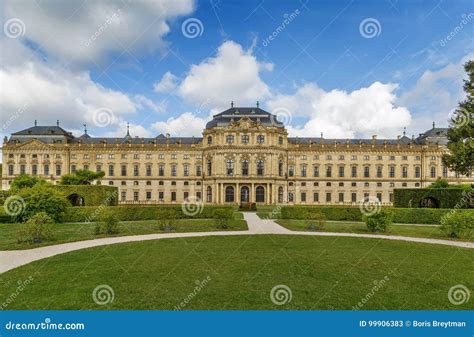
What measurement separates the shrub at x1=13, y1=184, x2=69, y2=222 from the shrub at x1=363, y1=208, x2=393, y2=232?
19861 mm

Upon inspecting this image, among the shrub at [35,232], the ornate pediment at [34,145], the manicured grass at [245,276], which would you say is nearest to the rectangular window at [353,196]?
the manicured grass at [245,276]

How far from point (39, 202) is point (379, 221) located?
21.1 meters

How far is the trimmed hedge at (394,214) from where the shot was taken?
→ 77.7 feet

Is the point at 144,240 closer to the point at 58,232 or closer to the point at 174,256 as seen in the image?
the point at 174,256

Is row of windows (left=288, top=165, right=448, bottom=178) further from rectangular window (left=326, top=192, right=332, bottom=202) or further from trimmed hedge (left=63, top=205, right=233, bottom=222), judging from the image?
trimmed hedge (left=63, top=205, right=233, bottom=222)

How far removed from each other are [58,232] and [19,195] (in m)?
5.67

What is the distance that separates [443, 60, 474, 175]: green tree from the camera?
2284 cm

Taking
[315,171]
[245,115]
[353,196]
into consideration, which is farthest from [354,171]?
[245,115]

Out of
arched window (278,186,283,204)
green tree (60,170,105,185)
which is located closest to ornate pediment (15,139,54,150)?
green tree (60,170,105,185)

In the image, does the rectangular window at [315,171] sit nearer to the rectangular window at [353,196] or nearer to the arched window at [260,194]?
the rectangular window at [353,196]

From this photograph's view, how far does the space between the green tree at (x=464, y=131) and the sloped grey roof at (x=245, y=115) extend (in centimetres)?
2914

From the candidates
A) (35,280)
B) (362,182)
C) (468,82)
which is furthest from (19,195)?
(362,182)

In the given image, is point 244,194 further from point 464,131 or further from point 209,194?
point 464,131

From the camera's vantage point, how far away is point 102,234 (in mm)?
16188
